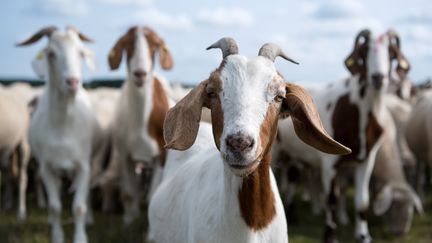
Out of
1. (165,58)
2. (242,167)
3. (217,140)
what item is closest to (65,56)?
(165,58)

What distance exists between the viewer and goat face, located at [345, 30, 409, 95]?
7590mm

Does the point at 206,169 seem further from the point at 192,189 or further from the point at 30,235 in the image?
the point at 30,235

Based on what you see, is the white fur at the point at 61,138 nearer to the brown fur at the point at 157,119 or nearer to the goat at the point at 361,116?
the brown fur at the point at 157,119

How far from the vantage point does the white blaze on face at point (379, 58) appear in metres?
7.57

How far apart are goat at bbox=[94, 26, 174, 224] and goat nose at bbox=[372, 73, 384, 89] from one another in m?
2.61

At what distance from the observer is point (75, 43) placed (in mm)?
7637

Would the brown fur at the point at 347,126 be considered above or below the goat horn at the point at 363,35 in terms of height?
below

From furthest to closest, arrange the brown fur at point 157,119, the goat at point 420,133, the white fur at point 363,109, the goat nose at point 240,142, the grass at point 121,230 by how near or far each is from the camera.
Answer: the goat at point 420,133, the brown fur at point 157,119, the grass at point 121,230, the white fur at point 363,109, the goat nose at point 240,142

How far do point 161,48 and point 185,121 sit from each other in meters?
4.78

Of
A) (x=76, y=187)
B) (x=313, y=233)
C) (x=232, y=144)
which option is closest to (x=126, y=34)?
(x=76, y=187)

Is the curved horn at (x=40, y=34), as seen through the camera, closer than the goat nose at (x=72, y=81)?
No

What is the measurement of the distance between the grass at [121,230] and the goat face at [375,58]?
2.22 meters

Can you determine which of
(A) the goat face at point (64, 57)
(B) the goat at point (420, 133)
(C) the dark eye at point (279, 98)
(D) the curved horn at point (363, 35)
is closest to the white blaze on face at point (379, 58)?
(D) the curved horn at point (363, 35)

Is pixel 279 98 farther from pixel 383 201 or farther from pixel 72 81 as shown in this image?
pixel 383 201
